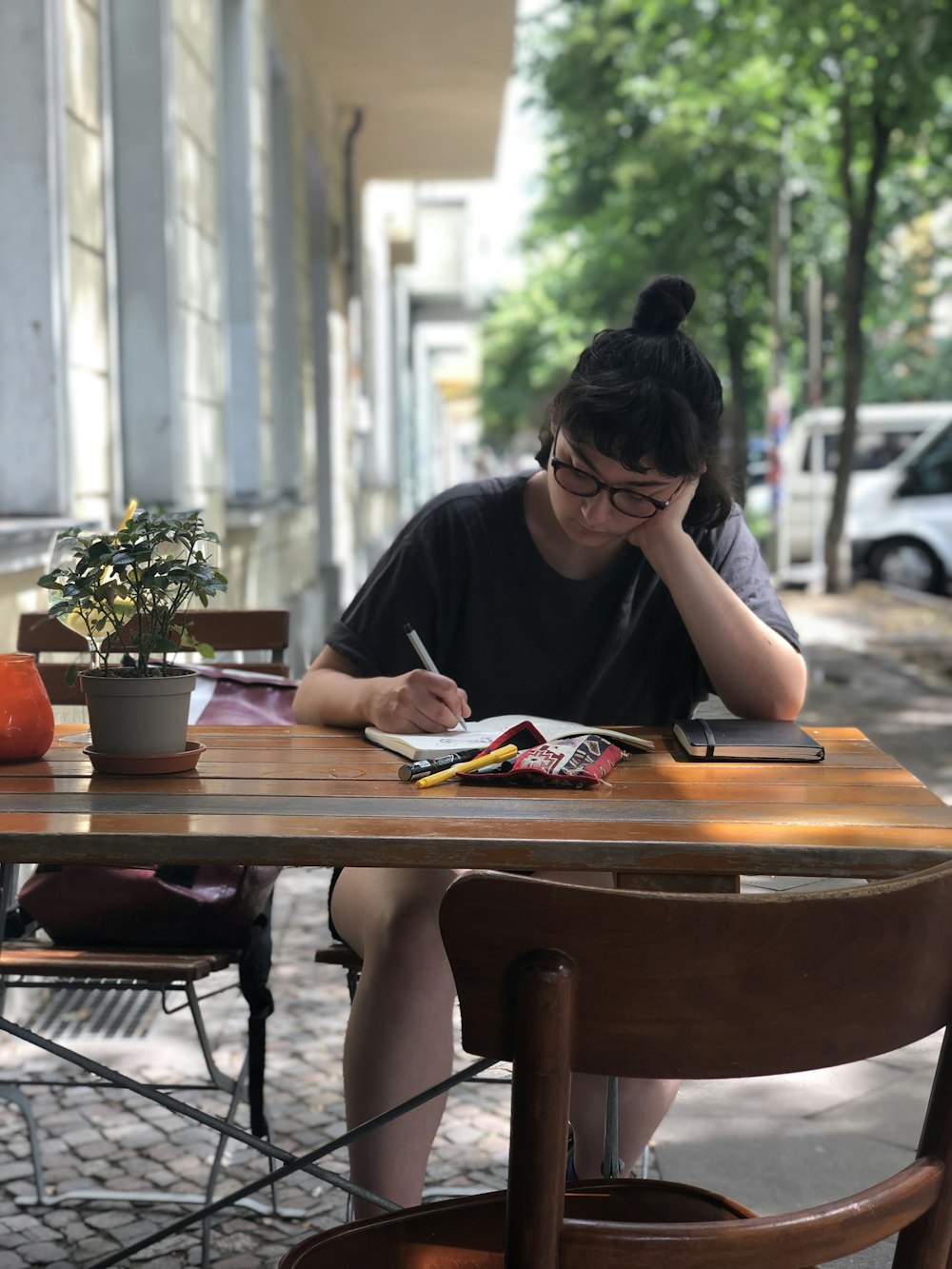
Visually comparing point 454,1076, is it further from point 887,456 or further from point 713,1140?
point 887,456

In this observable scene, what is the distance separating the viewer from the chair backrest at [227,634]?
329 centimetres

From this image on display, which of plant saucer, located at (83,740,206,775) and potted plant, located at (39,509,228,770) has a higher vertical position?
potted plant, located at (39,509,228,770)

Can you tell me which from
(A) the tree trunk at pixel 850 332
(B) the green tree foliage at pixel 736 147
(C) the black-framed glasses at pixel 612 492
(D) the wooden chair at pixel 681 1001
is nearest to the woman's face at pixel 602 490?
(C) the black-framed glasses at pixel 612 492

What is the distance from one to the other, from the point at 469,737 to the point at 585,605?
0.50m

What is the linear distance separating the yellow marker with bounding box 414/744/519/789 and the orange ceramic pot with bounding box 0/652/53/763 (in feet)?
1.91

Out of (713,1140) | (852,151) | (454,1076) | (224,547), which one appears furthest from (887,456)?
(454,1076)

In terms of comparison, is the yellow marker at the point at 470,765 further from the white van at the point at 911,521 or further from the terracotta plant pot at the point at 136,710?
the white van at the point at 911,521

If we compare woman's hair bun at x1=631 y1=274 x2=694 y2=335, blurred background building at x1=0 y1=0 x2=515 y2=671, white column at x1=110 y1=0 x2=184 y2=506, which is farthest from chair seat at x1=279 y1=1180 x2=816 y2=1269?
white column at x1=110 y1=0 x2=184 y2=506

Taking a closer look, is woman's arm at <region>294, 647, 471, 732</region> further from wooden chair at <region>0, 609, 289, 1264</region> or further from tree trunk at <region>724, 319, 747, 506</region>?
tree trunk at <region>724, 319, 747, 506</region>

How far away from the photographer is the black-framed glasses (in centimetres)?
Answer: 262

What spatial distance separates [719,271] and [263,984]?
19995 millimetres

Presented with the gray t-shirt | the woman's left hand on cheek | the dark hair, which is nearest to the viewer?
the dark hair

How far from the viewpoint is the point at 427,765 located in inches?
88.0

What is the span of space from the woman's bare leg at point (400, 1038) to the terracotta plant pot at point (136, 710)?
1.31 ft
